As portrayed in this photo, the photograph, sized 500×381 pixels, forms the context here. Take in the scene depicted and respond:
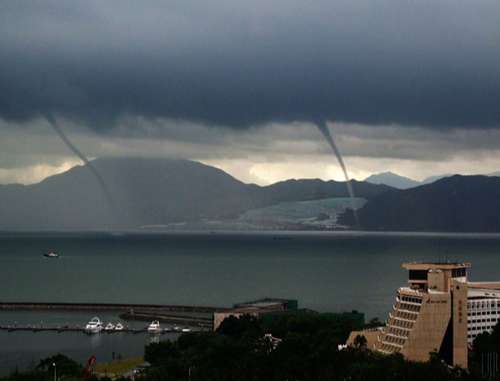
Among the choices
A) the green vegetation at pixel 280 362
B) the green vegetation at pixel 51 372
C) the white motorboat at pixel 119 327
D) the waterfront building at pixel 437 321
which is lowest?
the white motorboat at pixel 119 327

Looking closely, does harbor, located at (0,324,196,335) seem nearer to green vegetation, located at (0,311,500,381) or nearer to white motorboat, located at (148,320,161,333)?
white motorboat, located at (148,320,161,333)

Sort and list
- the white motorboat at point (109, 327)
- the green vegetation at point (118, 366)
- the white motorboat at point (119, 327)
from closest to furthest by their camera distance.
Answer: the green vegetation at point (118, 366) → the white motorboat at point (109, 327) → the white motorboat at point (119, 327)

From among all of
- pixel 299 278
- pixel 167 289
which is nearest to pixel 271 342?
pixel 167 289

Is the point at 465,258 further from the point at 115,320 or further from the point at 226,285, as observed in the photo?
the point at 115,320

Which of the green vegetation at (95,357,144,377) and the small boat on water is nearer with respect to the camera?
the green vegetation at (95,357,144,377)

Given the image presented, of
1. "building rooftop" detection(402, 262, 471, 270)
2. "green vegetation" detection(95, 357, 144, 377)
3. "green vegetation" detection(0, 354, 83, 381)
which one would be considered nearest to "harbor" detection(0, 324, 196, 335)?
"green vegetation" detection(95, 357, 144, 377)

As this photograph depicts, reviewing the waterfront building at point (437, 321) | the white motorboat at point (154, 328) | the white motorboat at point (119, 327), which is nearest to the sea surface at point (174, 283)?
the white motorboat at point (154, 328)

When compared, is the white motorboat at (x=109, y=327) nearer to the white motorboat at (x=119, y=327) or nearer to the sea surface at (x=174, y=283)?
the white motorboat at (x=119, y=327)

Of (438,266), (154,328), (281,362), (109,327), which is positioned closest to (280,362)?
(281,362)

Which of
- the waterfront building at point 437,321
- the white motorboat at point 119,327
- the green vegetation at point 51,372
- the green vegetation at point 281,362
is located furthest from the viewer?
the white motorboat at point 119,327
